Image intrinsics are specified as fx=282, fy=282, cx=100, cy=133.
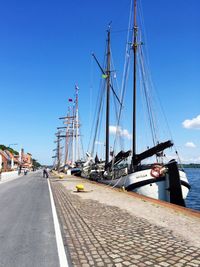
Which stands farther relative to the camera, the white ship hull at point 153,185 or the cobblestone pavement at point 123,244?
the white ship hull at point 153,185

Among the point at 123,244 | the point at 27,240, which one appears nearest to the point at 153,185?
the point at 123,244

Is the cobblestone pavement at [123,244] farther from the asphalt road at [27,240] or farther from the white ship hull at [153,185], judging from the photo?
the white ship hull at [153,185]

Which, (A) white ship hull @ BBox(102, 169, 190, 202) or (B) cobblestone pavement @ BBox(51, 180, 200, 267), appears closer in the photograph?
(B) cobblestone pavement @ BBox(51, 180, 200, 267)

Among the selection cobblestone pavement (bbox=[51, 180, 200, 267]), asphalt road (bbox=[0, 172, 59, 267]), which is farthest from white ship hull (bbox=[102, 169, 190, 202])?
asphalt road (bbox=[0, 172, 59, 267])

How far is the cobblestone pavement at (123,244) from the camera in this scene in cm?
549

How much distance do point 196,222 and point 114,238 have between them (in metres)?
3.58

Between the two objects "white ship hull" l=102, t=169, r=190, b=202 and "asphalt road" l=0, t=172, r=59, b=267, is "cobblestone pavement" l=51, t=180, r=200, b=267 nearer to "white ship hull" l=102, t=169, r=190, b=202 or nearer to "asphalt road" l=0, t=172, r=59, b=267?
"asphalt road" l=0, t=172, r=59, b=267

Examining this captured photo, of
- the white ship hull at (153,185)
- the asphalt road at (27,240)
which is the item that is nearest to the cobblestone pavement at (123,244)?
the asphalt road at (27,240)

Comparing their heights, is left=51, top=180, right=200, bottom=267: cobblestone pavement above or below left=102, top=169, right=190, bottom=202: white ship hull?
below

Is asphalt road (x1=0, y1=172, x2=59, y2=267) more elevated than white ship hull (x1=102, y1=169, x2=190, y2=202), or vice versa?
white ship hull (x1=102, y1=169, x2=190, y2=202)

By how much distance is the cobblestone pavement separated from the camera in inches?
216

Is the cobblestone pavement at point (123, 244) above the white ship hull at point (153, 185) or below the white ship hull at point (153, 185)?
below

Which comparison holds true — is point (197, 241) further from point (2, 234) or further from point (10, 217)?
point (10, 217)

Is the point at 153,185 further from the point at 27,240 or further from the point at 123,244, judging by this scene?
the point at 27,240
